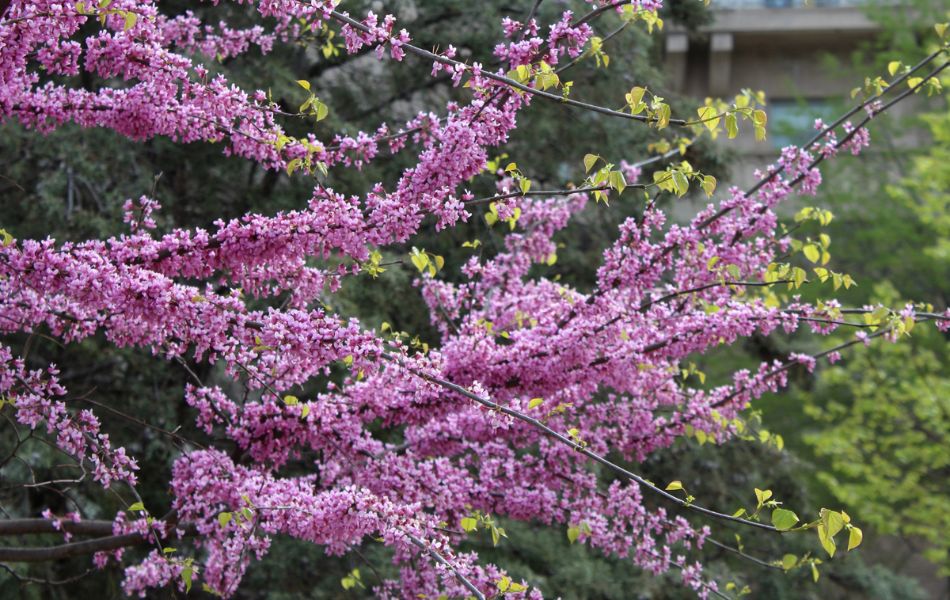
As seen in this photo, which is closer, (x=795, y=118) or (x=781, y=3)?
(x=795, y=118)

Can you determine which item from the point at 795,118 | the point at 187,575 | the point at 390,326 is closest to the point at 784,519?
the point at 390,326

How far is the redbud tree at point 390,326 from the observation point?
3.42m

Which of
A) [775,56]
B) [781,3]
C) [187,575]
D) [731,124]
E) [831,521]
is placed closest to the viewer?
[831,521]

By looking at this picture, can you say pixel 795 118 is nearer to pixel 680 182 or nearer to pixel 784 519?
pixel 680 182

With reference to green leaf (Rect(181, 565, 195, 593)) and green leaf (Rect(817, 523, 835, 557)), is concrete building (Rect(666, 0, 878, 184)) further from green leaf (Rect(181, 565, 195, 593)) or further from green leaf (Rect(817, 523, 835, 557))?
green leaf (Rect(817, 523, 835, 557))

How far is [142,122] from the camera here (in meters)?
3.76

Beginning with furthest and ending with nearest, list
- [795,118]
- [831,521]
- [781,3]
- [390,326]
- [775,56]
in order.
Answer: [775,56], [781,3], [795,118], [390,326], [831,521]

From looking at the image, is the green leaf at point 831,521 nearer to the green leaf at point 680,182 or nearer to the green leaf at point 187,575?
the green leaf at point 680,182

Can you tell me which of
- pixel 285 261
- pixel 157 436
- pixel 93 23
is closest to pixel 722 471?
pixel 157 436

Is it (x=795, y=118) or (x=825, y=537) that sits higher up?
(x=795, y=118)

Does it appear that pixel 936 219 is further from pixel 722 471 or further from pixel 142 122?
pixel 142 122

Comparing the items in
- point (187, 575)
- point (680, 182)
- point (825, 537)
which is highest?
point (680, 182)

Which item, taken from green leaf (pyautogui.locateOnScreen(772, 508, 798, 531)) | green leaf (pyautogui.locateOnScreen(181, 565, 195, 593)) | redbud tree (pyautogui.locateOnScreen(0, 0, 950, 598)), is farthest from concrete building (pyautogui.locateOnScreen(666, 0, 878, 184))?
green leaf (pyautogui.locateOnScreen(772, 508, 798, 531))

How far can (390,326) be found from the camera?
4184mm
